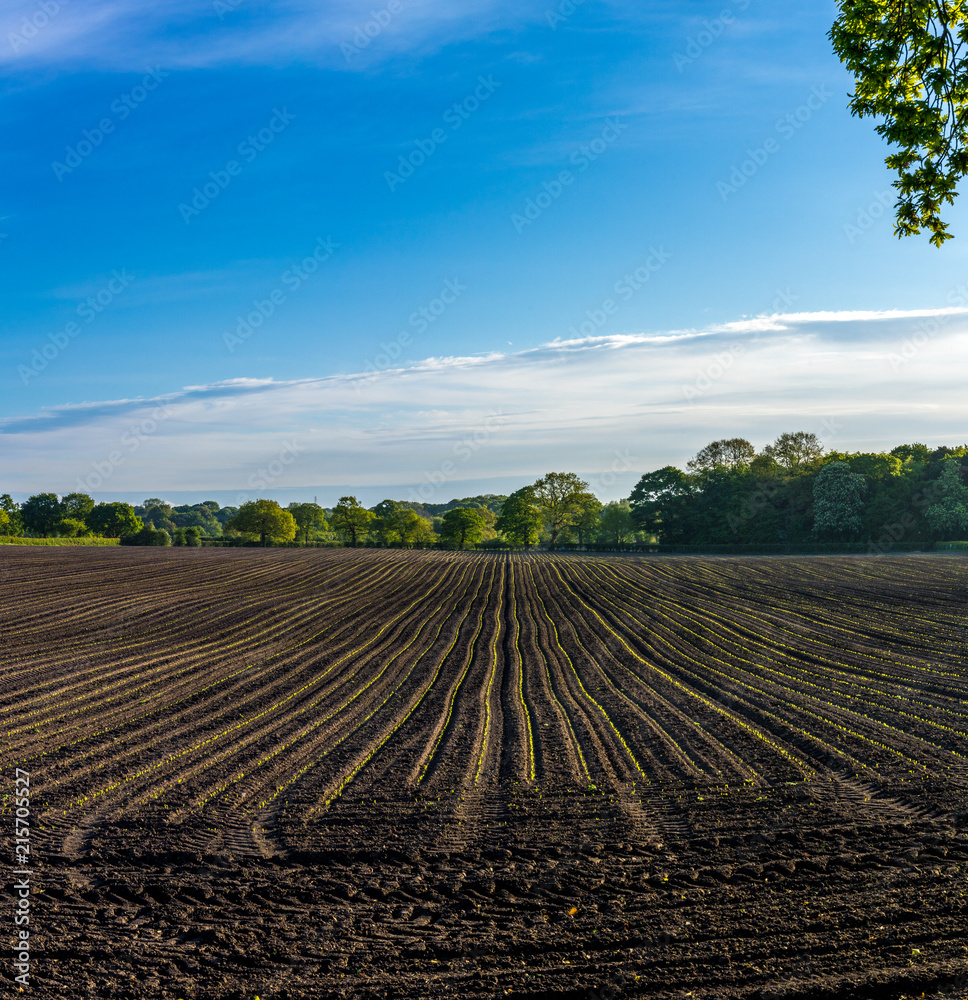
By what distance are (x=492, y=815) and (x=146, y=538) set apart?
91.0m

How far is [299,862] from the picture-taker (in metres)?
7.47

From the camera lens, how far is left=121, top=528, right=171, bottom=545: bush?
3484 inches

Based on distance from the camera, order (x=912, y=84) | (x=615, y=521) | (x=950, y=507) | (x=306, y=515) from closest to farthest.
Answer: (x=912, y=84) → (x=950, y=507) → (x=615, y=521) → (x=306, y=515)

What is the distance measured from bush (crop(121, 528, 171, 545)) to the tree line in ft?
0.42

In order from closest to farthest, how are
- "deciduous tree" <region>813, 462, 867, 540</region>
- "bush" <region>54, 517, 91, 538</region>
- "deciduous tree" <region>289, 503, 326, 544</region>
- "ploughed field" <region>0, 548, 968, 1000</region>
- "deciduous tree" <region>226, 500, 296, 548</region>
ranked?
"ploughed field" <region>0, 548, 968, 1000</region> < "deciduous tree" <region>813, 462, 867, 540</region> < "bush" <region>54, 517, 91, 538</region> < "deciduous tree" <region>226, 500, 296, 548</region> < "deciduous tree" <region>289, 503, 326, 544</region>

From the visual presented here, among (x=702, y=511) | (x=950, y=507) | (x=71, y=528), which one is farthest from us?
(x=71, y=528)

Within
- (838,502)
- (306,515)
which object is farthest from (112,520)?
(838,502)

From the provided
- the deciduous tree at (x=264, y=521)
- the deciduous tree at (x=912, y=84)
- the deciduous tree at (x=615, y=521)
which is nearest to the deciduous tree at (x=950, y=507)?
the deciduous tree at (x=615, y=521)

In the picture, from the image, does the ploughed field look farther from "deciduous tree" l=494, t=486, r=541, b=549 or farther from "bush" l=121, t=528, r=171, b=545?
"deciduous tree" l=494, t=486, r=541, b=549

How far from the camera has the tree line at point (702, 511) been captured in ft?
240

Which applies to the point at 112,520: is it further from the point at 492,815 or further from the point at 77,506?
the point at 492,815

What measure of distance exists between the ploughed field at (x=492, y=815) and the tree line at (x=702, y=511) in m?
58.7

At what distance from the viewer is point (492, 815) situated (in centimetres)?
865

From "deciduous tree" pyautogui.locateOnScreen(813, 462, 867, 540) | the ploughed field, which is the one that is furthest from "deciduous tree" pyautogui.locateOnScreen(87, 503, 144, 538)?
"deciduous tree" pyautogui.locateOnScreen(813, 462, 867, 540)
